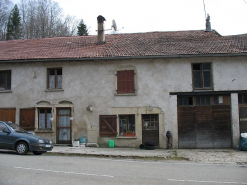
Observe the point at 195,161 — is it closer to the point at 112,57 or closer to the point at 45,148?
the point at 45,148

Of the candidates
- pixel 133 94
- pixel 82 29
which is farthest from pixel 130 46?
pixel 82 29

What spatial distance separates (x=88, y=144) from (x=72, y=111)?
233cm

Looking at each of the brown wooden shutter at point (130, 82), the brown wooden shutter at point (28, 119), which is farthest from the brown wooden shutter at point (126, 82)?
the brown wooden shutter at point (28, 119)

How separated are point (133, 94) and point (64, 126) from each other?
15.9 ft

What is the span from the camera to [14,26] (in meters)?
47.5

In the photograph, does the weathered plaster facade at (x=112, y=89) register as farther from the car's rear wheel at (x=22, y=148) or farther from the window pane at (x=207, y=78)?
the car's rear wheel at (x=22, y=148)

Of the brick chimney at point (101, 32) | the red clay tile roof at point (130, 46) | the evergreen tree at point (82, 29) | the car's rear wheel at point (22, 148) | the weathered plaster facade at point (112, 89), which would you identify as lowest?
the car's rear wheel at point (22, 148)

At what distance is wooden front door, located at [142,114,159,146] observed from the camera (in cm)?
1842

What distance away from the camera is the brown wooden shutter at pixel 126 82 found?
18.9m

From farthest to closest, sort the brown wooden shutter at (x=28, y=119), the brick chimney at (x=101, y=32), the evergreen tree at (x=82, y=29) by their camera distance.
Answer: the evergreen tree at (x=82, y=29) < the brick chimney at (x=101, y=32) < the brown wooden shutter at (x=28, y=119)

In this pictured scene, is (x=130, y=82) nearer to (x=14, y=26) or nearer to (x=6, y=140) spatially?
(x=6, y=140)

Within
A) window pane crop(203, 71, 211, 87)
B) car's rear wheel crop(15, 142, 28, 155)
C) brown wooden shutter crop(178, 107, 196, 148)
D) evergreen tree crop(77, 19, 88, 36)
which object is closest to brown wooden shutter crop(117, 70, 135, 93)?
brown wooden shutter crop(178, 107, 196, 148)

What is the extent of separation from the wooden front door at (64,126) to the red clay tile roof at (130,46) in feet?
11.6

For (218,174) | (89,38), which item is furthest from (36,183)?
(89,38)
